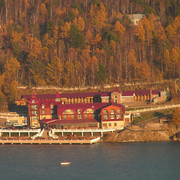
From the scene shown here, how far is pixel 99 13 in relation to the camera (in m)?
185

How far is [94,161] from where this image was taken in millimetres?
86562

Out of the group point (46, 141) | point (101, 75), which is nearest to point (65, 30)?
point (101, 75)

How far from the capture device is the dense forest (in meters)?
148

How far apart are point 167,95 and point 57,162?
5362 cm

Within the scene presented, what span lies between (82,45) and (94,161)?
262 ft

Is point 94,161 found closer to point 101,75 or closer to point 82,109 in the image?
point 82,109

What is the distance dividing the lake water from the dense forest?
41940 millimetres

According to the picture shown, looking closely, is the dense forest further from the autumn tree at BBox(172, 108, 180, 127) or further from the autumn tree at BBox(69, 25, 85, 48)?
the autumn tree at BBox(172, 108, 180, 127)

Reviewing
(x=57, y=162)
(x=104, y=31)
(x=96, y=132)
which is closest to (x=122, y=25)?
(x=104, y=31)

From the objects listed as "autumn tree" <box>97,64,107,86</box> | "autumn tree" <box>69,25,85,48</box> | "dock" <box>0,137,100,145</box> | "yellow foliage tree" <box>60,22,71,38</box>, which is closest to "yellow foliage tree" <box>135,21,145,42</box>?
"autumn tree" <box>69,25,85,48</box>

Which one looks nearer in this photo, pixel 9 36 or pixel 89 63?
pixel 89 63

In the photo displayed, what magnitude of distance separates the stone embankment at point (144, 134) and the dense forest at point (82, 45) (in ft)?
131

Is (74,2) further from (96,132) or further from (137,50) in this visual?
(96,132)

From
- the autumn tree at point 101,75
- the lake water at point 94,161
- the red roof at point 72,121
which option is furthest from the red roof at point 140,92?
the lake water at point 94,161
